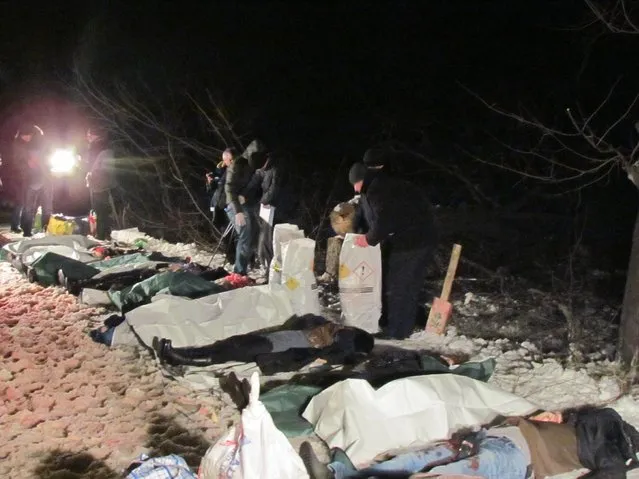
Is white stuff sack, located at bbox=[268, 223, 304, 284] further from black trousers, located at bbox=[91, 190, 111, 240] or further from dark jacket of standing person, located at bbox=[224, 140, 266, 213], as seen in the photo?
black trousers, located at bbox=[91, 190, 111, 240]

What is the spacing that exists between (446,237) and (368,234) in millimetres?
7183

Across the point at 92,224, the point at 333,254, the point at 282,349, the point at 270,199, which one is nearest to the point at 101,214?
the point at 92,224

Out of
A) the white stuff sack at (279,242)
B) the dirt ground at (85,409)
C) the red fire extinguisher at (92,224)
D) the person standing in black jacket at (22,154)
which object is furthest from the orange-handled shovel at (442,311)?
the person standing in black jacket at (22,154)

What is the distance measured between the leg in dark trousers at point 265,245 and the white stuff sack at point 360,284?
199 centimetres

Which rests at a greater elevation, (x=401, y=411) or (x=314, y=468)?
(x=401, y=411)

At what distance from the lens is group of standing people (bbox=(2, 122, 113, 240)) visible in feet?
31.4

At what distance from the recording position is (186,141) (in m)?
11.6

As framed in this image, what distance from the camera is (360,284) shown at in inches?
→ 220

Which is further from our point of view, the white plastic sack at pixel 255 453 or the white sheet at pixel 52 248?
the white sheet at pixel 52 248

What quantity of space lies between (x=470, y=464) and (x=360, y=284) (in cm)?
259

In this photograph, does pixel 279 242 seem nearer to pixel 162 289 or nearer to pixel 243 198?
pixel 162 289

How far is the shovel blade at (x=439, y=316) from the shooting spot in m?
5.63

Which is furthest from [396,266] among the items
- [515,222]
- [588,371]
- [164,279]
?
[515,222]

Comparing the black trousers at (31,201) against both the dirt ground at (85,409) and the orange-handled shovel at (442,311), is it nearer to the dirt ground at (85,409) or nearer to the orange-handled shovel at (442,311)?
the dirt ground at (85,409)
